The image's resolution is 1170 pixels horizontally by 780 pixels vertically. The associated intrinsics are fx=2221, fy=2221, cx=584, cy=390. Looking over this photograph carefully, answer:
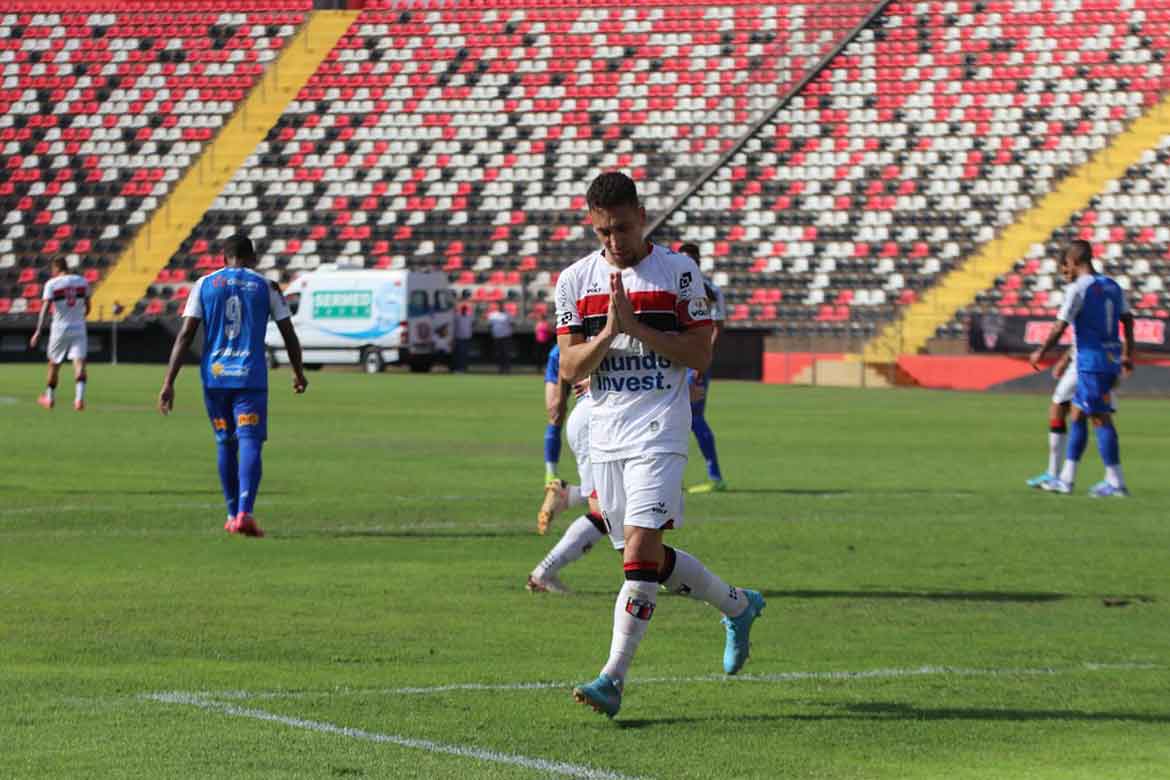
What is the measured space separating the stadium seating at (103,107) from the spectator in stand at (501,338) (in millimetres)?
10151

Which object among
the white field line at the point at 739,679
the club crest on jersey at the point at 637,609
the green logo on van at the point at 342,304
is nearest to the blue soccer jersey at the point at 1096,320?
the white field line at the point at 739,679

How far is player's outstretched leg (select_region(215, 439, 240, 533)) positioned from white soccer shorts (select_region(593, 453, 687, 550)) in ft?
23.8

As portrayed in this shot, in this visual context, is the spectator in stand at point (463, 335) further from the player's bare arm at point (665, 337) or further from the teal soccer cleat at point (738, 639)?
the player's bare arm at point (665, 337)

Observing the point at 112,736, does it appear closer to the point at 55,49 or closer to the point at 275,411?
the point at 275,411

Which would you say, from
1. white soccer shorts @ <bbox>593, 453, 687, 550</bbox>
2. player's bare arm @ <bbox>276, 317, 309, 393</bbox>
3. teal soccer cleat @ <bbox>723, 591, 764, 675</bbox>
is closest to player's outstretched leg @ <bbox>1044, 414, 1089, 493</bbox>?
player's bare arm @ <bbox>276, 317, 309, 393</bbox>

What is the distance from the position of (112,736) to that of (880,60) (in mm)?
48727

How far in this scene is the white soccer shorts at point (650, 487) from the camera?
815 centimetres

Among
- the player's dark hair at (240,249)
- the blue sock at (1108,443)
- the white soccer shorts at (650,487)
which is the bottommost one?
the blue sock at (1108,443)

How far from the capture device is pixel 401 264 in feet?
178

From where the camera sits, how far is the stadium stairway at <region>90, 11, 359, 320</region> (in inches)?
2178

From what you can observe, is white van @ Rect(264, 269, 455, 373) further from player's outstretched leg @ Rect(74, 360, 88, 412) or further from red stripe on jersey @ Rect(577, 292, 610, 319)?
red stripe on jersey @ Rect(577, 292, 610, 319)

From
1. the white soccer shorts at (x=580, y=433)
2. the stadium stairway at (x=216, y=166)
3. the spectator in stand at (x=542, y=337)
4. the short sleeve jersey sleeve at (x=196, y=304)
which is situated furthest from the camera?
the stadium stairway at (x=216, y=166)

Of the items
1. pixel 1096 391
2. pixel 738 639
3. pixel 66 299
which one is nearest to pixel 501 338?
pixel 66 299

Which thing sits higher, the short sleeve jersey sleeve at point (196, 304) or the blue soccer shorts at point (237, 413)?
the short sleeve jersey sleeve at point (196, 304)
